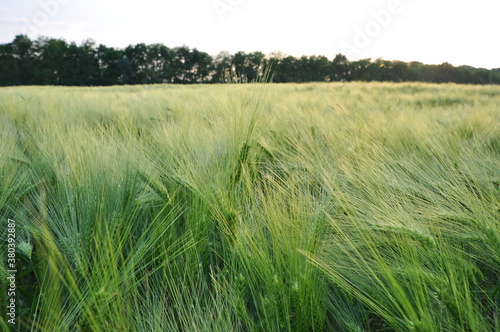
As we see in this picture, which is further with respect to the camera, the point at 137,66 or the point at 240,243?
the point at 137,66

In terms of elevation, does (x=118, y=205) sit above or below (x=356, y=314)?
above

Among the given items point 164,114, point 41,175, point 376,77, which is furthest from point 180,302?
point 376,77

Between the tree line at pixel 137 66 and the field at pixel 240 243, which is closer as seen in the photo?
the field at pixel 240 243

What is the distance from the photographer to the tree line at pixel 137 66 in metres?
30.4

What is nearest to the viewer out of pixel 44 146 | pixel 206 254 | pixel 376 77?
pixel 206 254

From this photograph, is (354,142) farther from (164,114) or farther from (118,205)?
(164,114)

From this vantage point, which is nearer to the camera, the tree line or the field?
the field

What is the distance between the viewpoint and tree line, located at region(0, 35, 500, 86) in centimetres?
3042

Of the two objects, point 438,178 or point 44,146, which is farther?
point 44,146

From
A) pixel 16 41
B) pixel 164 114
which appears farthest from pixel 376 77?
pixel 16 41

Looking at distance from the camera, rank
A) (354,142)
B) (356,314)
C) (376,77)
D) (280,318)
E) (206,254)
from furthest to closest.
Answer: (376,77), (354,142), (206,254), (356,314), (280,318)

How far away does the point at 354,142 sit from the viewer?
1.31m

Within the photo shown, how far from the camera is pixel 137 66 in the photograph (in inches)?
1364

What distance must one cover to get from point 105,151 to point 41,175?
0.23 metres
